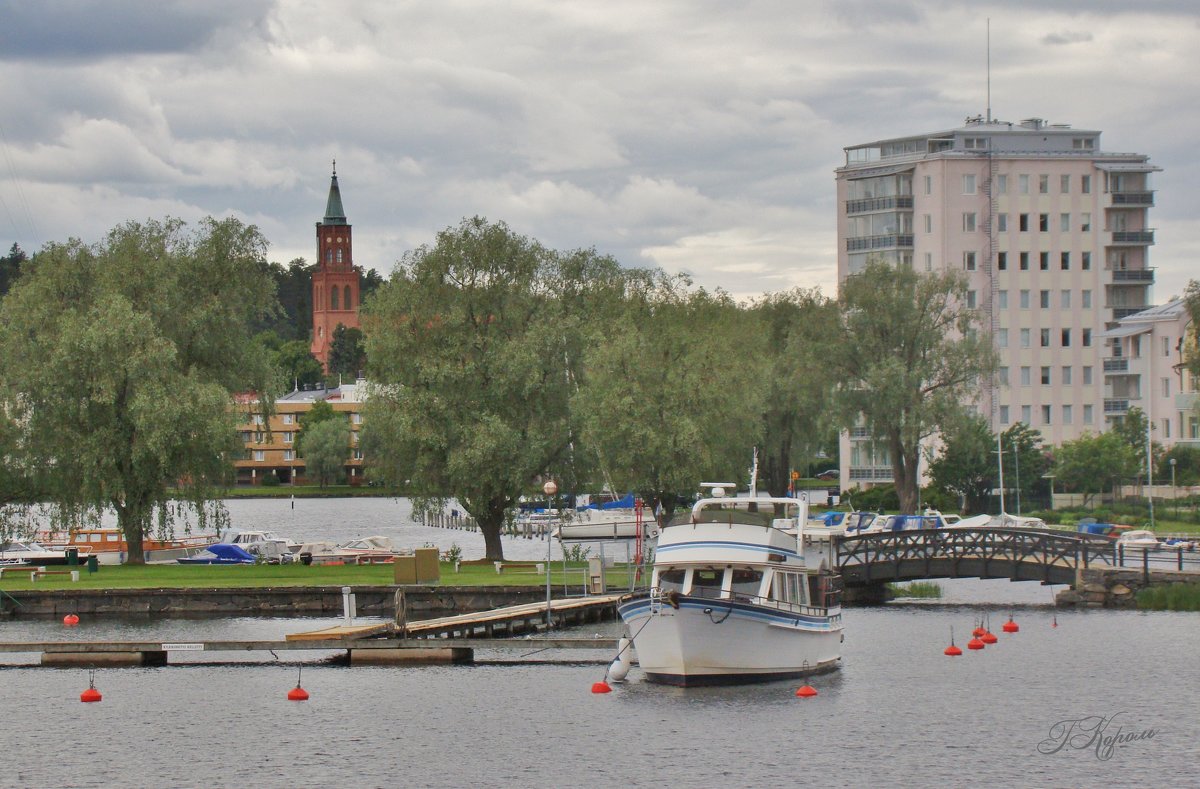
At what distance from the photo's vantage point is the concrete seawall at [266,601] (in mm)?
74188

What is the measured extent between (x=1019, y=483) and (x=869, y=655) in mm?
75667

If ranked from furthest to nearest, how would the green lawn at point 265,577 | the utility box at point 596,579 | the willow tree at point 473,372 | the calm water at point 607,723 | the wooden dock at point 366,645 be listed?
the willow tree at point 473,372
the green lawn at point 265,577
the utility box at point 596,579
the wooden dock at point 366,645
the calm water at point 607,723

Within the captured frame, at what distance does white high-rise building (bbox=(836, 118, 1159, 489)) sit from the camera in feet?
499

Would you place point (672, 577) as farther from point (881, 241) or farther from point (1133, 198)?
point (1133, 198)

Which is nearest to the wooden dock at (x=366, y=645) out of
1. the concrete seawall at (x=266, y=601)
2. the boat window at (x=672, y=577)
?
the boat window at (x=672, y=577)

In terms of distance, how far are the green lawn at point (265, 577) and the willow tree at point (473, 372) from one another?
16.4 feet

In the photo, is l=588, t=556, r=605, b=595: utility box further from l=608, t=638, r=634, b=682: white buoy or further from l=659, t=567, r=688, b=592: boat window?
l=659, t=567, r=688, b=592: boat window

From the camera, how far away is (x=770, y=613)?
165ft

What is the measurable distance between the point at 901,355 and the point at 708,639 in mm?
74493

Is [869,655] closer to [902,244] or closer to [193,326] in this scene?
[193,326]

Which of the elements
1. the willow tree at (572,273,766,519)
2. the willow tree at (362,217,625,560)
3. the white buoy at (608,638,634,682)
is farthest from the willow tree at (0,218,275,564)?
the white buoy at (608,638,634,682)

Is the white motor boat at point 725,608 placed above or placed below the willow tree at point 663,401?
below

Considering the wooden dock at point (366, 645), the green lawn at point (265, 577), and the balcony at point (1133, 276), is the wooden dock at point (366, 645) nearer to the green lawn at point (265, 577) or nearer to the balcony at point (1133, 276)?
the green lawn at point (265, 577)

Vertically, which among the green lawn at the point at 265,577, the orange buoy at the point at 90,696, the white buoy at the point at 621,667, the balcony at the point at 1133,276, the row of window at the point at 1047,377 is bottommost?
the orange buoy at the point at 90,696
